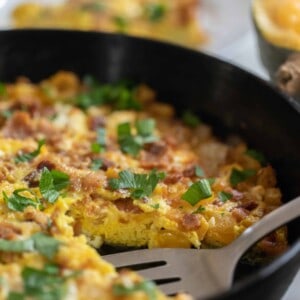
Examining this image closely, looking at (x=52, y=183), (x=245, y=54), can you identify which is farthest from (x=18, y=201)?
(x=245, y=54)

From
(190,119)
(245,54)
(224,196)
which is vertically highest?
(245,54)

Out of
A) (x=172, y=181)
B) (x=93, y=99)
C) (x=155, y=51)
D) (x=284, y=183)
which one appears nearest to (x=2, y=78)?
(x=93, y=99)

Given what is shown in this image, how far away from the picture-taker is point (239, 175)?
2.35 metres

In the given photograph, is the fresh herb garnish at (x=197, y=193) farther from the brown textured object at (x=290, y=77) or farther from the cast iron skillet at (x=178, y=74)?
the brown textured object at (x=290, y=77)

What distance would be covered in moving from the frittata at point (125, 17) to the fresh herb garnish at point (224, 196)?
1.48 meters

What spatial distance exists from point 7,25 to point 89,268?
2.22m

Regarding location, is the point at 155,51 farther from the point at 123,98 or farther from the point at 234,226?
the point at 234,226

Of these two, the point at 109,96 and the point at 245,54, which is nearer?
the point at 109,96

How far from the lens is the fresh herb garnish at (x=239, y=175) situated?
7.64 ft

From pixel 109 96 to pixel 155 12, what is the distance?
1.14 meters

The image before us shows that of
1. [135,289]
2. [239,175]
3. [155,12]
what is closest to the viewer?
[135,289]

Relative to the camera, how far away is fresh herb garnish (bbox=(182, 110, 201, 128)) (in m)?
2.71

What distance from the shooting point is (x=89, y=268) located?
1.66 metres

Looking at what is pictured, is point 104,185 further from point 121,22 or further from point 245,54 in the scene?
point 121,22
